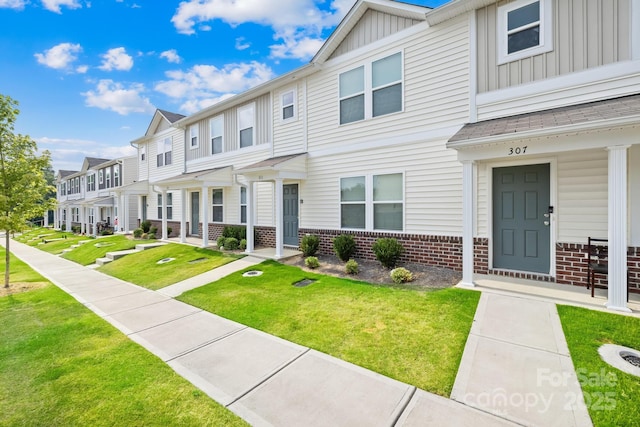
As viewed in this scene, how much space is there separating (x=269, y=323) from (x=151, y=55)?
1860 centimetres

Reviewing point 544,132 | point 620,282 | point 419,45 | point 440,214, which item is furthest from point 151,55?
point 620,282

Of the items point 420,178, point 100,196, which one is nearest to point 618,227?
point 420,178

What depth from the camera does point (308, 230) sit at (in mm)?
10641

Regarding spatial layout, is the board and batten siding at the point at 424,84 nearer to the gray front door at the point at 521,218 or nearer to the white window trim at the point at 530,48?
the white window trim at the point at 530,48

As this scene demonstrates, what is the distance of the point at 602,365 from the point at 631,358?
0.53 m

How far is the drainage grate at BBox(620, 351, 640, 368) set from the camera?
3300mm

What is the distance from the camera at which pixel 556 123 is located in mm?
5066

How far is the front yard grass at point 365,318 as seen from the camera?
353 centimetres

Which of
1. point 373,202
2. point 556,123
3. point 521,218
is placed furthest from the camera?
point 373,202

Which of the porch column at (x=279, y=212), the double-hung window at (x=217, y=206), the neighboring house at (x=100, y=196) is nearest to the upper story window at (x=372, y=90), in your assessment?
the porch column at (x=279, y=212)

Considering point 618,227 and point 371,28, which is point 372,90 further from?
point 618,227

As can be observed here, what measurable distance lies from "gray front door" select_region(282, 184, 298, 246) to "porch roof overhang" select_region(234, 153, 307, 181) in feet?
3.50

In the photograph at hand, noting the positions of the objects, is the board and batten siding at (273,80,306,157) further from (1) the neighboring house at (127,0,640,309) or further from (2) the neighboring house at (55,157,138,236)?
(2) the neighboring house at (55,157,138,236)

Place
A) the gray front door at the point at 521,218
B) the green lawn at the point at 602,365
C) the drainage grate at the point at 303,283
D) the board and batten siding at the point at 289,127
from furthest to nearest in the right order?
the board and batten siding at the point at 289,127 < the drainage grate at the point at 303,283 < the gray front door at the point at 521,218 < the green lawn at the point at 602,365
